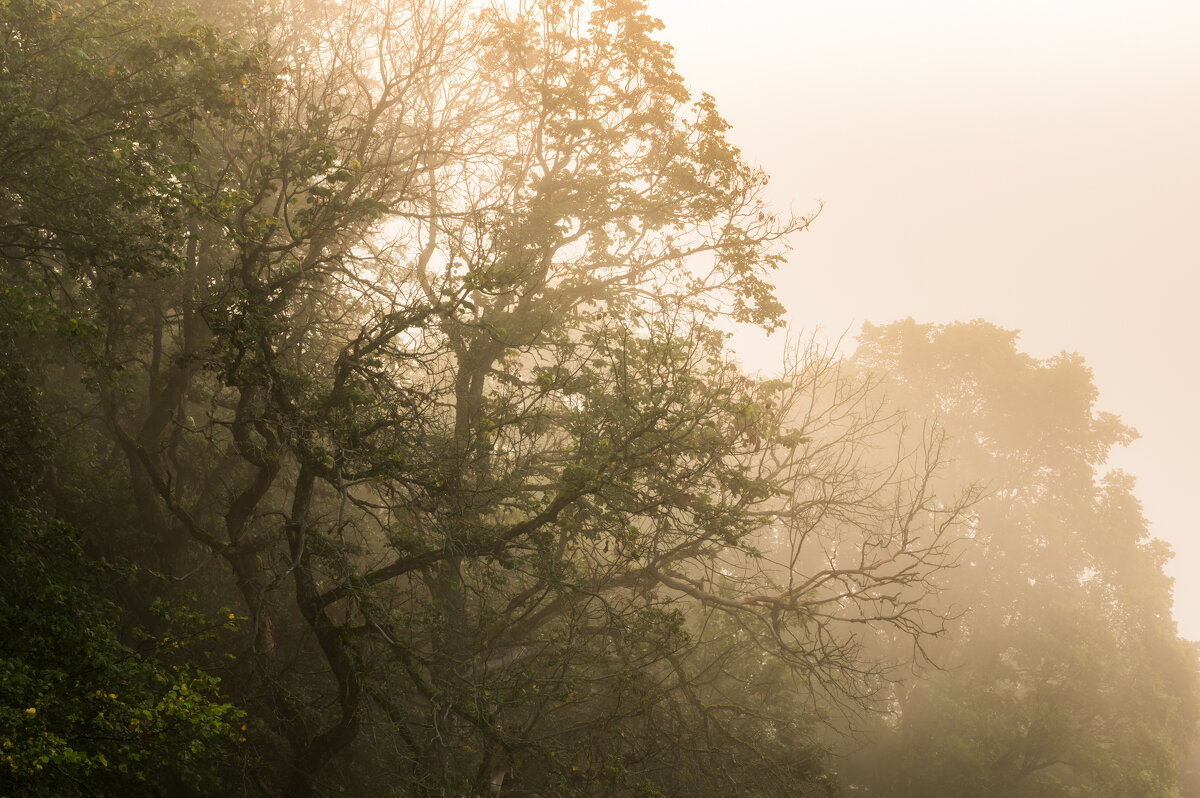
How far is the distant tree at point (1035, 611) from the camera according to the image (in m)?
21.2

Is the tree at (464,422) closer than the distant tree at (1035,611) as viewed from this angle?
Yes

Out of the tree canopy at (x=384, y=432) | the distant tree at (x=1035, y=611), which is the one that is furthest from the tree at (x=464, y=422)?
the distant tree at (x=1035, y=611)

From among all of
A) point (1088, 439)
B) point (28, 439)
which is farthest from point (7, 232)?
point (1088, 439)

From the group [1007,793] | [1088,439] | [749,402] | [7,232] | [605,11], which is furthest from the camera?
[1088,439]

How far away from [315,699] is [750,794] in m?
6.50

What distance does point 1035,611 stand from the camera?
23.9m

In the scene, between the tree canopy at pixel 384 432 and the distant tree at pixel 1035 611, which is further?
the distant tree at pixel 1035 611

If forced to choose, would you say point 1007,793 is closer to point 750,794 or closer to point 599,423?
point 750,794

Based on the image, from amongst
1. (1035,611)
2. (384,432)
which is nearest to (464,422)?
(384,432)

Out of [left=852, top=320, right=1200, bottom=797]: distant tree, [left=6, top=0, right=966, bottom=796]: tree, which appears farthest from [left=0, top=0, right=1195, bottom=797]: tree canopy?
[left=852, top=320, right=1200, bottom=797]: distant tree

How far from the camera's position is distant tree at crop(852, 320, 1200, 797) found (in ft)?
69.6

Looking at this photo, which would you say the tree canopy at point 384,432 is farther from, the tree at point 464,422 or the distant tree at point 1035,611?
the distant tree at point 1035,611

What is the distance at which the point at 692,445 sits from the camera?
911 cm

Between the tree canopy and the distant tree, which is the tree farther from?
the distant tree
